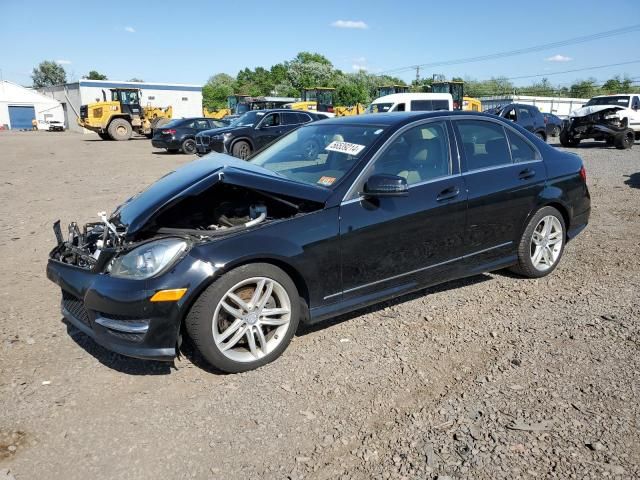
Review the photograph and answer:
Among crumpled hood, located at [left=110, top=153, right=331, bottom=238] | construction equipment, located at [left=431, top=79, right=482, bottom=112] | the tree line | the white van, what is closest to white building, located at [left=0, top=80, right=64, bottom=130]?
the tree line

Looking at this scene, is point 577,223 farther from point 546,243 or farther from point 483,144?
point 483,144

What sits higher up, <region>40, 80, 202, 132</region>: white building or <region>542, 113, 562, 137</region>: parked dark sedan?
<region>40, 80, 202, 132</region>: white building

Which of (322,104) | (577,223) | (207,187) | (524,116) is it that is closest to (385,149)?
(207,187)

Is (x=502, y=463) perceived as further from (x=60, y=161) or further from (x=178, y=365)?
(x=60, y=161)

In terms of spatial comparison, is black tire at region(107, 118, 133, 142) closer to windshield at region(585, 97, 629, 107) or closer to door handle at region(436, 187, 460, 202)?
windshield at region(585, 97, 629, 107)

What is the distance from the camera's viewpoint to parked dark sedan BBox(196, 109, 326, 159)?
49.3 ft

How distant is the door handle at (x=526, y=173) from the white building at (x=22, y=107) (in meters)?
58.6

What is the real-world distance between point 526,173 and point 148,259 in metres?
3.23

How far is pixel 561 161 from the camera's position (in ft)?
15.4

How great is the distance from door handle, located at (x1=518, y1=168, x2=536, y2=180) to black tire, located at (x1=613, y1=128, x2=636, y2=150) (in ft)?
49.3

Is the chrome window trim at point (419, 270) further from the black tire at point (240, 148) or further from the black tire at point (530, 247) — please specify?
the black tire at point (240, 148)

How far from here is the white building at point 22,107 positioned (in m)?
53.9

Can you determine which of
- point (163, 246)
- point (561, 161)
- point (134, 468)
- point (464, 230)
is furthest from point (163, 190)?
point (561, 161)

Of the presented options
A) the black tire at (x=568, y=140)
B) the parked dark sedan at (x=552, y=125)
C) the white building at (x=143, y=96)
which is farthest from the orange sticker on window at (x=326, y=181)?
the white building at (x=143, y=96)
